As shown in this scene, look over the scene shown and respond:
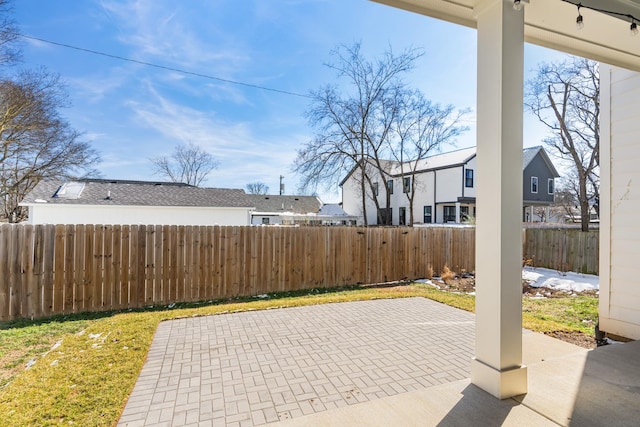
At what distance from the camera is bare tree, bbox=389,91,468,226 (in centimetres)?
1520

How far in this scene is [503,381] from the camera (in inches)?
86.6

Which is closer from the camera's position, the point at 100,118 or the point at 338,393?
the point at 338,393

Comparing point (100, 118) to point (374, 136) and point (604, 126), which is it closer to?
point (374, 136)

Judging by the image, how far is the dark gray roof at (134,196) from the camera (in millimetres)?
14125

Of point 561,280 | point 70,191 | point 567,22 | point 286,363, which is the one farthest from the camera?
point 70,191

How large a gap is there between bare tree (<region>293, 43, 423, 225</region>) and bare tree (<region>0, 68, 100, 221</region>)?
11402 mm

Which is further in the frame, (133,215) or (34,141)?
(34,141)

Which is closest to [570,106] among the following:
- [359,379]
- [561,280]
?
[561,280]

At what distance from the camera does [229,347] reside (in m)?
3.62

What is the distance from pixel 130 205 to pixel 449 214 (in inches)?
814

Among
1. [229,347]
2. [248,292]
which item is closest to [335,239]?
[248,292]

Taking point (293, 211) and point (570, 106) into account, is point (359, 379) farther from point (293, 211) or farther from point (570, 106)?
point (293, 211)

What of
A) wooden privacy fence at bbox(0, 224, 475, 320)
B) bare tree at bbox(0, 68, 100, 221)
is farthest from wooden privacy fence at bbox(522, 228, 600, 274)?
bare tree at bbox(0, 68, 100, 221)

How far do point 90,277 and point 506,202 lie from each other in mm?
6585
